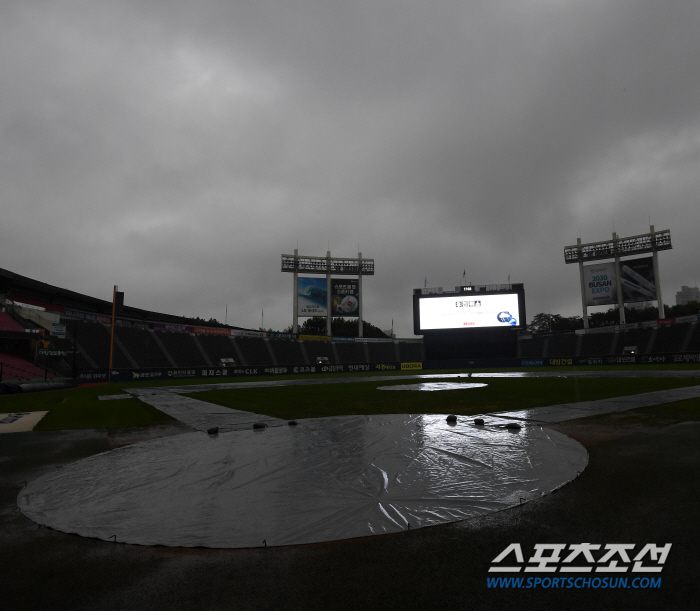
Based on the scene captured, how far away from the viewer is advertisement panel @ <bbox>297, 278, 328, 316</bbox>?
214 ft

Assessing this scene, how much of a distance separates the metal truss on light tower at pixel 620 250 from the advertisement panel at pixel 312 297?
40.6 meters

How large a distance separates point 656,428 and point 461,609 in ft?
29.0

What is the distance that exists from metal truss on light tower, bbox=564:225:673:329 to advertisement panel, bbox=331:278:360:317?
116ft

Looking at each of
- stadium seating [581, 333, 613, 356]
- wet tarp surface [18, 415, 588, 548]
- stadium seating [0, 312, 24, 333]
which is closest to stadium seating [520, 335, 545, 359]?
stadium seating [581, 333, 613, 356]

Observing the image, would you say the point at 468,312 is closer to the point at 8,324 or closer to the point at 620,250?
the point at 620,250

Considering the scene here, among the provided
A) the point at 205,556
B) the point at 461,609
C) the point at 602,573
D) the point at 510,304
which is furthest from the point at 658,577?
the point at 510,304

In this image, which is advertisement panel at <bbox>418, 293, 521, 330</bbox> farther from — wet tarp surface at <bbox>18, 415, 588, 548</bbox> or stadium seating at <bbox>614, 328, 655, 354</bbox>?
wet tarp surface at <bbox>18, 415, 588, 548</bbox>

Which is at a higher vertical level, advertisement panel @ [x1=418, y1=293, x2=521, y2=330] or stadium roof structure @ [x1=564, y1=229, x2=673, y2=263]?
stadium roof structure @ [x1=564, y1=229, x2=673, y2=263]

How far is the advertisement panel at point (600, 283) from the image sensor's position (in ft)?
195

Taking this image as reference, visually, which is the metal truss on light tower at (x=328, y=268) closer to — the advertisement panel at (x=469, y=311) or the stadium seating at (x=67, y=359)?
the advertisement panel at (x=469, y=311)

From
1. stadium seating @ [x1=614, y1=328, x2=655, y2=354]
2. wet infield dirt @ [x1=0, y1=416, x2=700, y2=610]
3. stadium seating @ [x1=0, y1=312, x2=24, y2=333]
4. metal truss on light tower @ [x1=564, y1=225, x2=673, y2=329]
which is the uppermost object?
metal truss on light tower @ [x1=564, y1=225, x2=673, y2=329]

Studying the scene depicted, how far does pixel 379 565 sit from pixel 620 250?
233ft

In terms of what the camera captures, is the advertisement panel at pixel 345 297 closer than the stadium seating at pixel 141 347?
No

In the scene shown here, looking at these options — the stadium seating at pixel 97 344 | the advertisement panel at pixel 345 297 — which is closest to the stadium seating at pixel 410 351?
the advertisement panel at pixel 345 297
